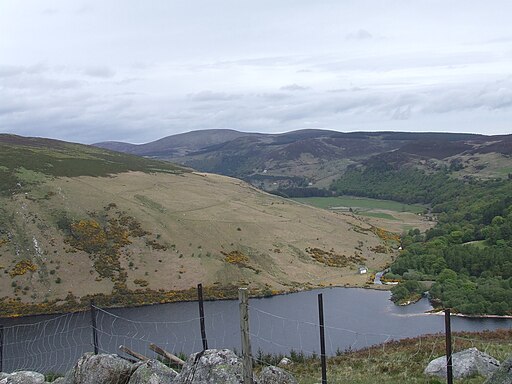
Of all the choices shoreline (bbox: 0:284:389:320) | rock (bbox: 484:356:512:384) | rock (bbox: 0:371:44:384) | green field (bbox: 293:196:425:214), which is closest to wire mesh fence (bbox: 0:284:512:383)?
shoreline (bbox: 0:284:389:320)

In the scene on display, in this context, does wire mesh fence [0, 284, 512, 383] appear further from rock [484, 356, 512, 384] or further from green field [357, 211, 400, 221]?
green field [357, 211, 400, 221]

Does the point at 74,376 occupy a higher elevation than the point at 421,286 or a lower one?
higher

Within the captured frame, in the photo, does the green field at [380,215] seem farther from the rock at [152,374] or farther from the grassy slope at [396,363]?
the rock at [152,374]

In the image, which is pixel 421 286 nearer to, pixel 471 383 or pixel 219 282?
pixel 219 282

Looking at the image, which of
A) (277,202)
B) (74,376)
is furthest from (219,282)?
(74,376)

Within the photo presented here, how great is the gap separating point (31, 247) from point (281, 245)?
1456 inches

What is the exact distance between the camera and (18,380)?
18.0 metres

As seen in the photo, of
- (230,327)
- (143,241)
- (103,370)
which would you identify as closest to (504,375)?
(103,370)

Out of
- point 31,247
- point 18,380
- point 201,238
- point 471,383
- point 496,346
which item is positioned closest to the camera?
point 471,383

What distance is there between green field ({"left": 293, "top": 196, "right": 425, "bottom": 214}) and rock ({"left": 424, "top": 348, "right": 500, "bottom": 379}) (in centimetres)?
13471

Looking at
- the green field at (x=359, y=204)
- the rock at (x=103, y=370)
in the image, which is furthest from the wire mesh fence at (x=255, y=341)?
the green field at (x=359, y=204)

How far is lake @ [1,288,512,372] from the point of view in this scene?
134 ft

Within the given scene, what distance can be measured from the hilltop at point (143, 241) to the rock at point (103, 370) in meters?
47.0

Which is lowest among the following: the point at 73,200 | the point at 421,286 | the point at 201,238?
the point at 421,286
